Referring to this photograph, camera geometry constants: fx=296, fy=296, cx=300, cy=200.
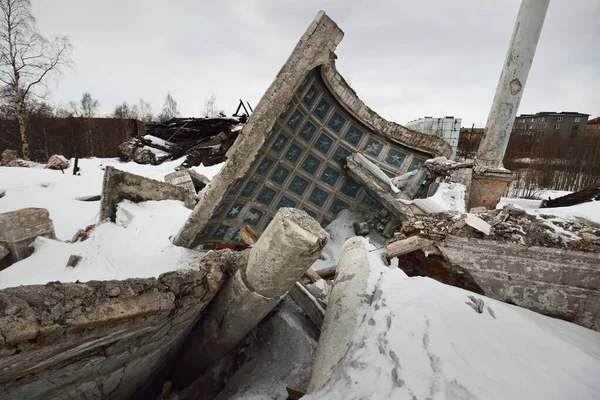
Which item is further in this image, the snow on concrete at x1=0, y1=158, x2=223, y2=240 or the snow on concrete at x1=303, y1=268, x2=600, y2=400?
the snow on concrete at x1=0, y1=158, x2=223, y2=240

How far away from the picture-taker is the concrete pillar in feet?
6.09

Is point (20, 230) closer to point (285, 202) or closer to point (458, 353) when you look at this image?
point (285, 202)

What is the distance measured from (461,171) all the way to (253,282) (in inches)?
246

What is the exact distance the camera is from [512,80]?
6.04 meters

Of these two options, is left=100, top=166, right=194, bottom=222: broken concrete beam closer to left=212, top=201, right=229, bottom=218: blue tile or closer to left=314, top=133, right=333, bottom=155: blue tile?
left=212, top=201, right=229, bottom=218: blue tile

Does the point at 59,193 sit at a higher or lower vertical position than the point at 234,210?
lower

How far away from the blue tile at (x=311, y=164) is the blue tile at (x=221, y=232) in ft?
5.84

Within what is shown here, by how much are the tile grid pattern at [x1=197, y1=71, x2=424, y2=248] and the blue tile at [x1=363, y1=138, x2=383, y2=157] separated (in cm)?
2

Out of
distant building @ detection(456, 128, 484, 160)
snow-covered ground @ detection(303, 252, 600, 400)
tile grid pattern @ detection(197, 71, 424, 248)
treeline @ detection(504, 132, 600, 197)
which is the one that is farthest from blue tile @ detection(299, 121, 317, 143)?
distant building @ detection(456, 128, 484, 160)

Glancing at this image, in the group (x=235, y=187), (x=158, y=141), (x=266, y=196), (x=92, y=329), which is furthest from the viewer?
(x=158, y=141)

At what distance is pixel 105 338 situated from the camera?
164 centimetres

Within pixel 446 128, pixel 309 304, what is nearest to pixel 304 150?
pixel 309 304

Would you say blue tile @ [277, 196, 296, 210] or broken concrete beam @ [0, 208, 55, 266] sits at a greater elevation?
blue tile @ [277, 196, 296, 210]

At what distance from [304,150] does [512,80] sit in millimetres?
4565
